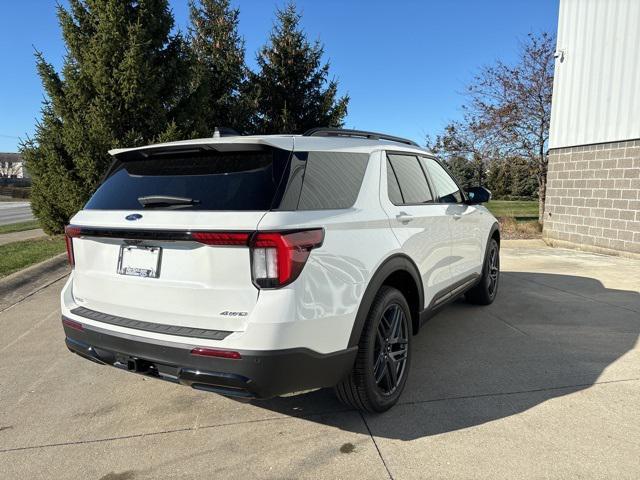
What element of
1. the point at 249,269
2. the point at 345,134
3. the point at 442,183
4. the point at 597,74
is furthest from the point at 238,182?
the point at 597,74

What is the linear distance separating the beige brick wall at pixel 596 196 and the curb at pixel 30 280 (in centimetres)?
1037

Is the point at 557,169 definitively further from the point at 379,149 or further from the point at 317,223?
the point at 317,223

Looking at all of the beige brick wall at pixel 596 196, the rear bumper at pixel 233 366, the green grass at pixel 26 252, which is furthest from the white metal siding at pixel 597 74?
the green grass at pixel 26 252

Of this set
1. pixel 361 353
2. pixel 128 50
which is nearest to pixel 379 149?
pixel 361 353

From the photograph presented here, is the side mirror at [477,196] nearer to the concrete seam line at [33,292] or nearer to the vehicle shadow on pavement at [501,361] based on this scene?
the vehicle shadow on pavement at [501,361]

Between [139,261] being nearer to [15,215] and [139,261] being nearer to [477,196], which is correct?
[477,196]

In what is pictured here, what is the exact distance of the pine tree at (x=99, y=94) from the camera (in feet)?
30.9

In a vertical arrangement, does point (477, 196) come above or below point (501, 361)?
above

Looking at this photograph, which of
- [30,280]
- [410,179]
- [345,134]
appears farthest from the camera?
[30,280]

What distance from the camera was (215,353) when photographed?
2213 millimetres

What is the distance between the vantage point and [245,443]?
2635mm

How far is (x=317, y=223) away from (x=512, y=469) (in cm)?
162

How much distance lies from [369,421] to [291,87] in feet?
39.6

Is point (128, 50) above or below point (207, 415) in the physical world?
above
